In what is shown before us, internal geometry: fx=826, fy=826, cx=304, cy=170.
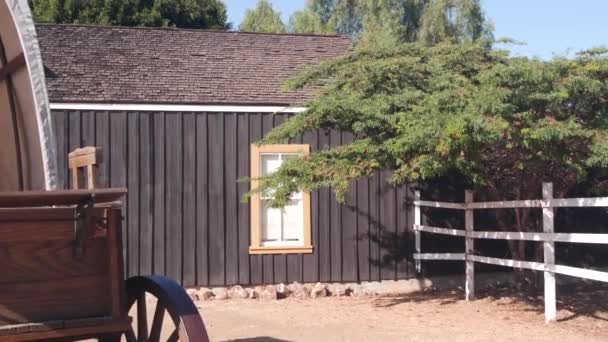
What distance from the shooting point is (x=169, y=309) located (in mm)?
4328

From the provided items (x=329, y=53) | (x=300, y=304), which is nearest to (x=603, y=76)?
(x=300, y=304)

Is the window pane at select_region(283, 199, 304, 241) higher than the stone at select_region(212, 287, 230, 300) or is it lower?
higher

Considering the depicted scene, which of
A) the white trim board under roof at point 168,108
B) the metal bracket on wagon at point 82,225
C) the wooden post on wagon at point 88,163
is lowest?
the metal bracket on wagon at point 82,225

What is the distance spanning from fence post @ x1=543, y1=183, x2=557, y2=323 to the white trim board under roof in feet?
12.9

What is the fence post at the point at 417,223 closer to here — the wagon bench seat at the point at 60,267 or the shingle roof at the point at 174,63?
the shingle roof at the point at 174,63

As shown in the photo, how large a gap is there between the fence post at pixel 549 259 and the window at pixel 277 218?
158 inches

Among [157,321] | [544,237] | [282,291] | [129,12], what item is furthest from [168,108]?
[129,12]

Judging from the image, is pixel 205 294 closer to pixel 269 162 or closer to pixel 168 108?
pixel 269 162

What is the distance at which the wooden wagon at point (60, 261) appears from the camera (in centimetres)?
387

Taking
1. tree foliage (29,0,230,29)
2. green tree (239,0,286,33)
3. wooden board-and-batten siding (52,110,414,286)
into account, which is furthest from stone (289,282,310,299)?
green tree (239,0,286,33)

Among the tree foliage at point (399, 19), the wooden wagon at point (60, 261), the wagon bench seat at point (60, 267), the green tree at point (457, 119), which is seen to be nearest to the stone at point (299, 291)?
the green tree at point (457, 119)

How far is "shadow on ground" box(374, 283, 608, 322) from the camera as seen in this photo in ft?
33.6

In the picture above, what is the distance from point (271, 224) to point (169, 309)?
8269 millimetres

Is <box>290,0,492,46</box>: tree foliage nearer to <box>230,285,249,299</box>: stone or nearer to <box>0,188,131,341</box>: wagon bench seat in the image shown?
<box>230,285,249,299</box>: stone
